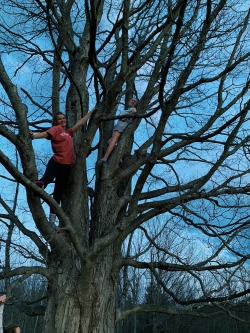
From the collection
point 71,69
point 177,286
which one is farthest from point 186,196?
point 177,286

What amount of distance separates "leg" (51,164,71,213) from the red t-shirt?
9cm

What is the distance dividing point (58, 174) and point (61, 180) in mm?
113

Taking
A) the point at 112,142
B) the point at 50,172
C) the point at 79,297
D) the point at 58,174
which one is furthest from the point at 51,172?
the point at 79,297

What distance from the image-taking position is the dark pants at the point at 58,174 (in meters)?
5.30

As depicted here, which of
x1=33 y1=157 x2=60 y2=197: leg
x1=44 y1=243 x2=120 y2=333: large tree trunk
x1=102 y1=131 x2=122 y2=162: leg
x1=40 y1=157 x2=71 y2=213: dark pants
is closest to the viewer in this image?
x1=44 y1=243 x2=120 y2=333: large tree trunk

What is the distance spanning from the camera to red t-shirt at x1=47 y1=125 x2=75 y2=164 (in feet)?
17.8

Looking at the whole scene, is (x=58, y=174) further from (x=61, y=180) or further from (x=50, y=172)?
(x=50, y=172)

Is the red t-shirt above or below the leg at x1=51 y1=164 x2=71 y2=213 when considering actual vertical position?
above

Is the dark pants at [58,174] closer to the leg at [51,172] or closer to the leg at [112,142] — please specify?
the leg at [51,172]

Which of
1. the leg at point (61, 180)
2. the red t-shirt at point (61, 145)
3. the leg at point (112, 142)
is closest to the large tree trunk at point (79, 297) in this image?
the leg at point (61, 180)

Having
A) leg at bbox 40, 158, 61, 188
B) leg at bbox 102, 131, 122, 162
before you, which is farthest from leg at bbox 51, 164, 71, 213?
leg at bbox 102, 131, 122, 162

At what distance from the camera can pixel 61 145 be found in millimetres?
5480

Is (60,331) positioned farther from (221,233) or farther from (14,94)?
(14,94)

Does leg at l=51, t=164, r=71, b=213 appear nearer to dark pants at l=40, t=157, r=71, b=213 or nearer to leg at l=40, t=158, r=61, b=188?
dark pants at l=40, t=157, r=71, b=213
